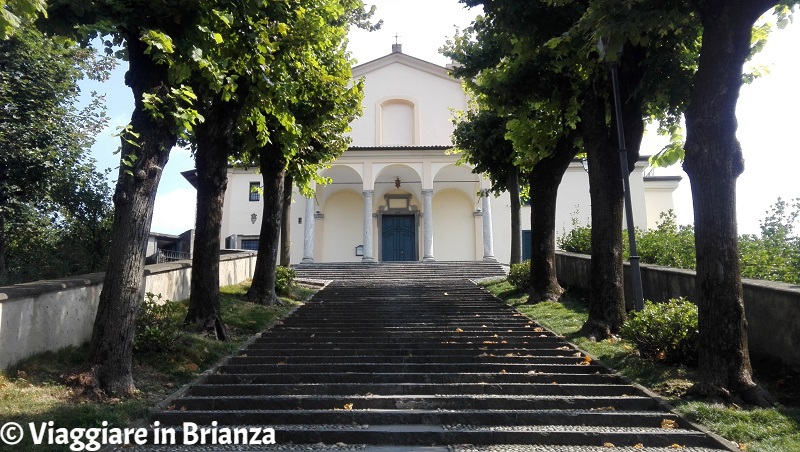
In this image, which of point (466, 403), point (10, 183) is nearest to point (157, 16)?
point (466, 403)

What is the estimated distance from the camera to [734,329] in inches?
238

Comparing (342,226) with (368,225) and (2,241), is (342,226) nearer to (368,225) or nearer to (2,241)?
(368,225)

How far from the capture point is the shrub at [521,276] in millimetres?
14773

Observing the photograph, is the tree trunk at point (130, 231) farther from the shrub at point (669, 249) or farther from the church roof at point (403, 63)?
the church roof at point (403, 63)

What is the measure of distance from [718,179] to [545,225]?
7.25 m

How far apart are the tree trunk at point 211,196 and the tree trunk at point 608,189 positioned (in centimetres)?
627

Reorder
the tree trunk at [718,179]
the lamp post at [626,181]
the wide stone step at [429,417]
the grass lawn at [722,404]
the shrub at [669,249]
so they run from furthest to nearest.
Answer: the shrub at [669,249], the lamp post at [626,181], the tree trunk at [718,179], the wide stone step at [429,417], the grass lawn at [722,404]

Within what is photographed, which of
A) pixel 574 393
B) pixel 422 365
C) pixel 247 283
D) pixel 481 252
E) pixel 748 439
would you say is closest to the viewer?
pixel 748 439

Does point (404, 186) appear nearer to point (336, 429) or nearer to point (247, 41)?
point (247, 41)

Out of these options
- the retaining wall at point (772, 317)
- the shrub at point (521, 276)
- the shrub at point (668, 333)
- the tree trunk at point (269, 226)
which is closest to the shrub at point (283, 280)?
the tree trunk at point (269, 226)

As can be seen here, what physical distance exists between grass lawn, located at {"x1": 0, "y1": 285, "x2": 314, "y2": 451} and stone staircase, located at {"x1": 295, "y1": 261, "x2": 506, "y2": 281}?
1174 cm

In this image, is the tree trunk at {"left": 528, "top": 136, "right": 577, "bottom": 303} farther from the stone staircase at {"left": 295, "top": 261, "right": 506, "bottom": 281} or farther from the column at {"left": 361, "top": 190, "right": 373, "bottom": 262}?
the column at {"left": 361, "top": 190, "right": 373, "bottom": 262}

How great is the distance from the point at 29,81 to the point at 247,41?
303 inches

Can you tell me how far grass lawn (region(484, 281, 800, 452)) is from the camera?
499cm
